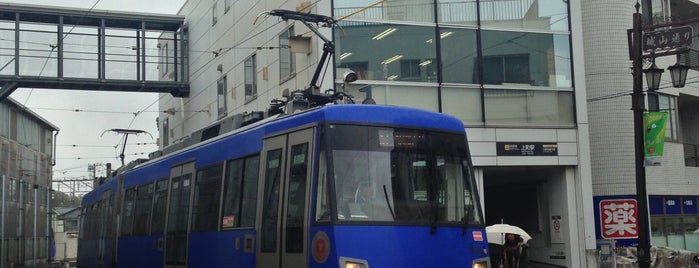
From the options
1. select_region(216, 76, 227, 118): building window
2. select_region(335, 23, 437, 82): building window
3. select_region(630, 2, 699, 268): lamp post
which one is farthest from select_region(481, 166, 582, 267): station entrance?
select_region(216, 76, 227, 118): building window

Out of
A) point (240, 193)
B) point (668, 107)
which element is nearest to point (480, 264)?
point (240, 193)

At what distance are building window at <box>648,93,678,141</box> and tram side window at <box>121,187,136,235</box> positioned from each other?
55.3 ft

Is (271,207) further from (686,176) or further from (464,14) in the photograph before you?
(686,176)

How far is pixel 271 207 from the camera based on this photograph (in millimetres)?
9703

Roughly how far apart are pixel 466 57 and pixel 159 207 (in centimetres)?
1078

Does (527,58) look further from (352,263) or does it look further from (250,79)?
(352,263)

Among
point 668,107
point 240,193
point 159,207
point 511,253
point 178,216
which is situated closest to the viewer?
point 240,193

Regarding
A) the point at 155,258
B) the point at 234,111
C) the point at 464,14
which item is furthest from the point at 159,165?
the point at 234,111

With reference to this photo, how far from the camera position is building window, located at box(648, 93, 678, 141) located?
1001 inches

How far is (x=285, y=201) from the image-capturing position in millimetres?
9352

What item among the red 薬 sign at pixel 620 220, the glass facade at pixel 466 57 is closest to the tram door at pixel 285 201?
the red 薬 sign at pixel 620 220

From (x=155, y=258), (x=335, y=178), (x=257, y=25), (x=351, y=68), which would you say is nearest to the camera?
(x=335, y=178)

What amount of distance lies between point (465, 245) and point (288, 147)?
2412mm

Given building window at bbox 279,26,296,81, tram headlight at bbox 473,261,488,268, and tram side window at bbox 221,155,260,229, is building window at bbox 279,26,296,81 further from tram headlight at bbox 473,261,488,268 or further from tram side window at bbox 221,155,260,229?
tram headlight at bbox 473,261,488,268
